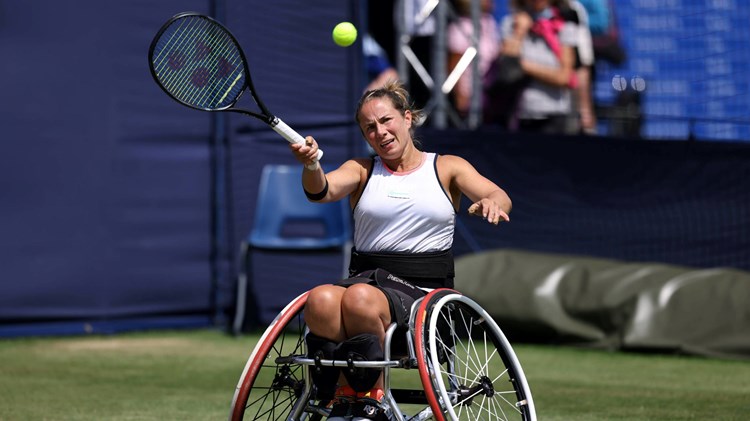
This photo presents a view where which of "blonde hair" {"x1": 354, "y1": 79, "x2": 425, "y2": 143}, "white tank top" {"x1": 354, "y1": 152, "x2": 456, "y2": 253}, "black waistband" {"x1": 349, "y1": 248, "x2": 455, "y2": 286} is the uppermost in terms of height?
"blonde hair" {"x1": 354, "y1": 79, "x2": 425, "y2": 143}

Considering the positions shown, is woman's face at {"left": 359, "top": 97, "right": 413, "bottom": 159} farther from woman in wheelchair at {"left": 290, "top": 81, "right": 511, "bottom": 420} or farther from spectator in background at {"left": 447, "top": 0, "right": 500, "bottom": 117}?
spectator in background at {"left": 447, "top": 0, "right": 500, "bottom": 117}

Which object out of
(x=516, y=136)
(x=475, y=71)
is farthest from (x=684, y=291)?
(x=475, y=71)

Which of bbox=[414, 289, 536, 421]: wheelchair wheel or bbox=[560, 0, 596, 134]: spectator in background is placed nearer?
bbox=[414, 289, 536, 421]: wheelchair wheel

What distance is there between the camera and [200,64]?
4855mm

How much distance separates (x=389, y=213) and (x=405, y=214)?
2.2 inches

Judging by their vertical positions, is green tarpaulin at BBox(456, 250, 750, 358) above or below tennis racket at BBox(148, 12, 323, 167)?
below

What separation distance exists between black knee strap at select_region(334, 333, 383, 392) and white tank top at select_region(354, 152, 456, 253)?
533 mm

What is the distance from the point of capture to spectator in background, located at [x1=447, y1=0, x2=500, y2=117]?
1132 centimetres

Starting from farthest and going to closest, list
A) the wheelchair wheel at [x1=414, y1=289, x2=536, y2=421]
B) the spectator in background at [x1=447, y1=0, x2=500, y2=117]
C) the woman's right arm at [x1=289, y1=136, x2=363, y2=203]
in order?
the spectator in background at [x1=447, y1=0, x2=500, y2=117], the woman's right arm at [x1=289, y1=136, x2=363, y2=203], the wheelchair wheel at [x1=414, y1=289, x2=536, y2=421]

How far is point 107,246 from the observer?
8852mm

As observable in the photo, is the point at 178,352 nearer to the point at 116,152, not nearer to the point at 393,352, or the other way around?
the point at 116,152

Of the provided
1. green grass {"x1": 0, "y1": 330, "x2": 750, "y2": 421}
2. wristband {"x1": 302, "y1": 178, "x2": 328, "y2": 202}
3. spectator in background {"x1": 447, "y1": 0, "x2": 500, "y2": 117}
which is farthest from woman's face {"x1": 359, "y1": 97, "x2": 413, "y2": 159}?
spectator in background {"x1": 447, "y1": 0, "x2": 500, "y2": 117}

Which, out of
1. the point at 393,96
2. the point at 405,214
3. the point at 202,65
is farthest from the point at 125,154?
the point at 405,214

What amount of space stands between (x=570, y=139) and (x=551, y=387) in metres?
3.01
